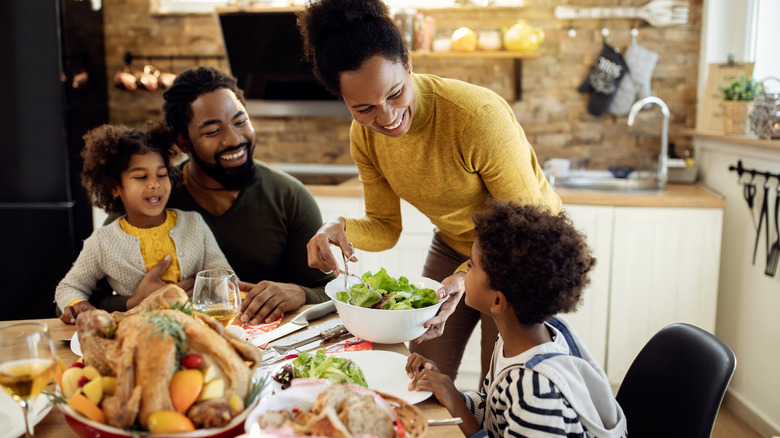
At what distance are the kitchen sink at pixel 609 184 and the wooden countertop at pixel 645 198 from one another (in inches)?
5.1

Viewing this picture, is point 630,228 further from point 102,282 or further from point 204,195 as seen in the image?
point 102,282

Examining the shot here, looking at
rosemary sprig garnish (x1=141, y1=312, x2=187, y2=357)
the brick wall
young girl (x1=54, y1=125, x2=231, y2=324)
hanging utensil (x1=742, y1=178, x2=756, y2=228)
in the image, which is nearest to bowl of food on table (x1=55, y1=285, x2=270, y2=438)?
rosemary sprig garnish (x1=141, y1=312, x2=187, y2=357)

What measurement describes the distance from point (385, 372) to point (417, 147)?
2.17 feet

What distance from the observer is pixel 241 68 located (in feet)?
10.8

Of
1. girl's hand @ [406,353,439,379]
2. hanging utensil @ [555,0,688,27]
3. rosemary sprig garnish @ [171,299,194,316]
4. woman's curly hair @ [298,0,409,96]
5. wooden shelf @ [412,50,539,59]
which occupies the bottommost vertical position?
girl's hand @ [406,353,439,379]

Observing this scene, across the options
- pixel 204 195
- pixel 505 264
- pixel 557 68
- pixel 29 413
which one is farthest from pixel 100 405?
pixel 557 68

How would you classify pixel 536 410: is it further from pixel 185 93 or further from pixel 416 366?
pixel 185 93

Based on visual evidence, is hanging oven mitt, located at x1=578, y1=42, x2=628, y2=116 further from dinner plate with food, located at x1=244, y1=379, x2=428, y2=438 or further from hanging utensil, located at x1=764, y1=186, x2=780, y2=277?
dinner plate with food, located at x1=244, y1=379, x2=428, y2=438

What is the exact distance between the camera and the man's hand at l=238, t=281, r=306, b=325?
58.2 inches

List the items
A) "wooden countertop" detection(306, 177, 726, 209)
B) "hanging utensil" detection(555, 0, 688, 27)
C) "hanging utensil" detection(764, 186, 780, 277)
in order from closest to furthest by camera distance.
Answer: "hanging utensil" detection(764, 186, 780, 277) < "wooden countertop" detection(306, 177, 726, 209) < "hanging utensil" detection(555, 0, 688, 27)

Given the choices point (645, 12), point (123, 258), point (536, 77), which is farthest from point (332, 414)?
point (645, 12)

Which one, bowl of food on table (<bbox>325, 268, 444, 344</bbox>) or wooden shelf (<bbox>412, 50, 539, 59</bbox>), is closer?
bowl of food on table (<bbox>325, 268, 444, 344</bbox>)

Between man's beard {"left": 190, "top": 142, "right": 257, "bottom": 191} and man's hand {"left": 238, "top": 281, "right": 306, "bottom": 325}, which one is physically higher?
man's beard {"left": 190, "top": 142, "right": 257, "bottom": 191}

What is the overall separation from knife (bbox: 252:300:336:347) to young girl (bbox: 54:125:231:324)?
0.43 m
